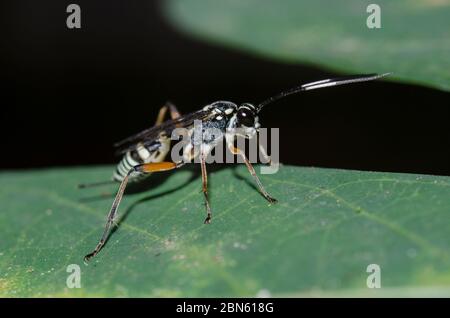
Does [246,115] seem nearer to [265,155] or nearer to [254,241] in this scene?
[265,155]

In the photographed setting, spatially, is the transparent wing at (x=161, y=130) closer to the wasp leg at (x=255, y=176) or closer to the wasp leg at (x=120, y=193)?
the wasp leg at (x=120, y=193)

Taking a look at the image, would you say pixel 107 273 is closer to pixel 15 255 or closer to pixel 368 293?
pixel 15 255

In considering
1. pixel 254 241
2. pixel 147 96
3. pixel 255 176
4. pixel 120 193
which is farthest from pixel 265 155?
pixel 147 96

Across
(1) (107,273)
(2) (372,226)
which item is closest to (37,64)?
(1) (107,273)

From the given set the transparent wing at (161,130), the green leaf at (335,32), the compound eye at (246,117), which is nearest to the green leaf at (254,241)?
the transparent wing at (161,130)

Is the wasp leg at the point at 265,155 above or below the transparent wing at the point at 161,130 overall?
below

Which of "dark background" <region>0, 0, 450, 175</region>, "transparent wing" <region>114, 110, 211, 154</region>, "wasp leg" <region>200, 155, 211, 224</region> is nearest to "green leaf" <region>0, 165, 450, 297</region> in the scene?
"wasp leg" <region>200, 155, 211, 224</region>
